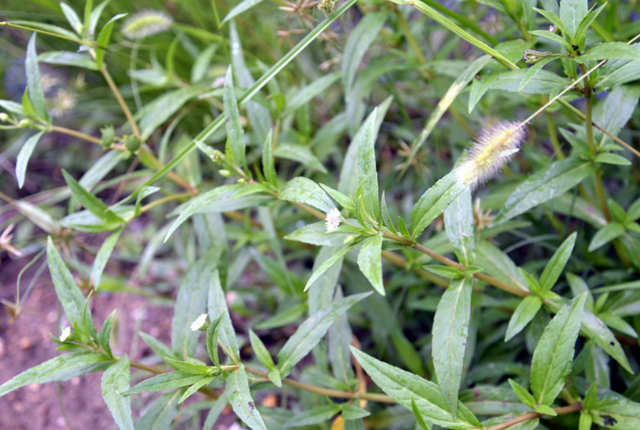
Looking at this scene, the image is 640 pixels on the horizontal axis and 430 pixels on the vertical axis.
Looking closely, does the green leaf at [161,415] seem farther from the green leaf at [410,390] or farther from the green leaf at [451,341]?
the green leaf at [451,341]

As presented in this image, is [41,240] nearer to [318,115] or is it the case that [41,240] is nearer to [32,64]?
[32,64]

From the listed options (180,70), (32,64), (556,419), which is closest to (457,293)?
(556,419)

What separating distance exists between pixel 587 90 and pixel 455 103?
766 mm

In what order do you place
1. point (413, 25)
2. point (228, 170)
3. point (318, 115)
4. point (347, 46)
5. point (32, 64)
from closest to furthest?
point (228, 170) < point (32, 64) < point (347, 46) < point (413, 25) < point (318, 115)

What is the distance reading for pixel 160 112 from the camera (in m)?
2.01

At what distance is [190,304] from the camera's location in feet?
5.58

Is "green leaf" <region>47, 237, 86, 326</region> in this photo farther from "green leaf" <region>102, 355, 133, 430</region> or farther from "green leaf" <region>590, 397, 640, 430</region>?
"green leaf" <region>590, 397, 640, 430</region>

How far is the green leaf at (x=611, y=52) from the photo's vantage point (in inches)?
43.3

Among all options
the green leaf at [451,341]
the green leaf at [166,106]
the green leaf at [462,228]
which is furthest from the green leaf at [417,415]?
the green leaf at [166,106]

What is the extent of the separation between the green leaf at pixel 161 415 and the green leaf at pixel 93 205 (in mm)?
626

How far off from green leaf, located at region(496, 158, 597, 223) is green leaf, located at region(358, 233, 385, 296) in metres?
0.63

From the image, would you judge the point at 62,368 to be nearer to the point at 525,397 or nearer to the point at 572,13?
the point at 525,397

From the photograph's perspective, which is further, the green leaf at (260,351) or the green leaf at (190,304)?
the green leaf at (190,304)

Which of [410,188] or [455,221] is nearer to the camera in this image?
[455,221]
